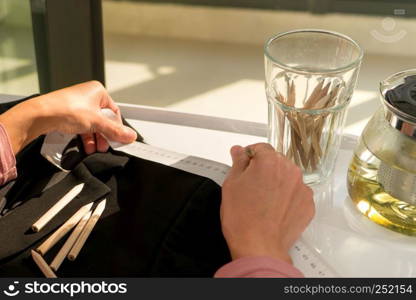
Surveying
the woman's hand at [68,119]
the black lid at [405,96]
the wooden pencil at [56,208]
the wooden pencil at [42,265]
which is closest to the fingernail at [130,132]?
the woman's hand at [68,119]

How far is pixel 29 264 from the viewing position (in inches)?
26.2

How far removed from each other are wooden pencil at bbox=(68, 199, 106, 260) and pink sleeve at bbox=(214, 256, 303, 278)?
0.49ft

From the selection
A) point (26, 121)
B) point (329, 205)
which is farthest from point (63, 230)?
point (329, 205)

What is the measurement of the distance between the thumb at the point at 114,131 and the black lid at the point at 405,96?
331 millimetres

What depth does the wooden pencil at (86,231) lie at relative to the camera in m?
0.66

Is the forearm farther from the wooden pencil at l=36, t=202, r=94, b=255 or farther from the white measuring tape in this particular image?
the wooden pencil at l=36, t=202, r=94, b=255

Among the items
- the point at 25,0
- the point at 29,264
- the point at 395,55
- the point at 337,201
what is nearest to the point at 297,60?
the point at 337,201

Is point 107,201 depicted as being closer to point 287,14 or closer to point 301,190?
point 301,190

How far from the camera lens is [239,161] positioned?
0.74 metres

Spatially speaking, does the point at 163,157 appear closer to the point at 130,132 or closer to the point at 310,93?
the point at 130,132

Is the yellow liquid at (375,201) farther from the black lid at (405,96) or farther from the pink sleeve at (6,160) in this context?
the pink sleeve at (6,160)

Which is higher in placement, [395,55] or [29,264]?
[29,264]

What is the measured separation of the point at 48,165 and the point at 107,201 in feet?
0.34

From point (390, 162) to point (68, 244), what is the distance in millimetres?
355
